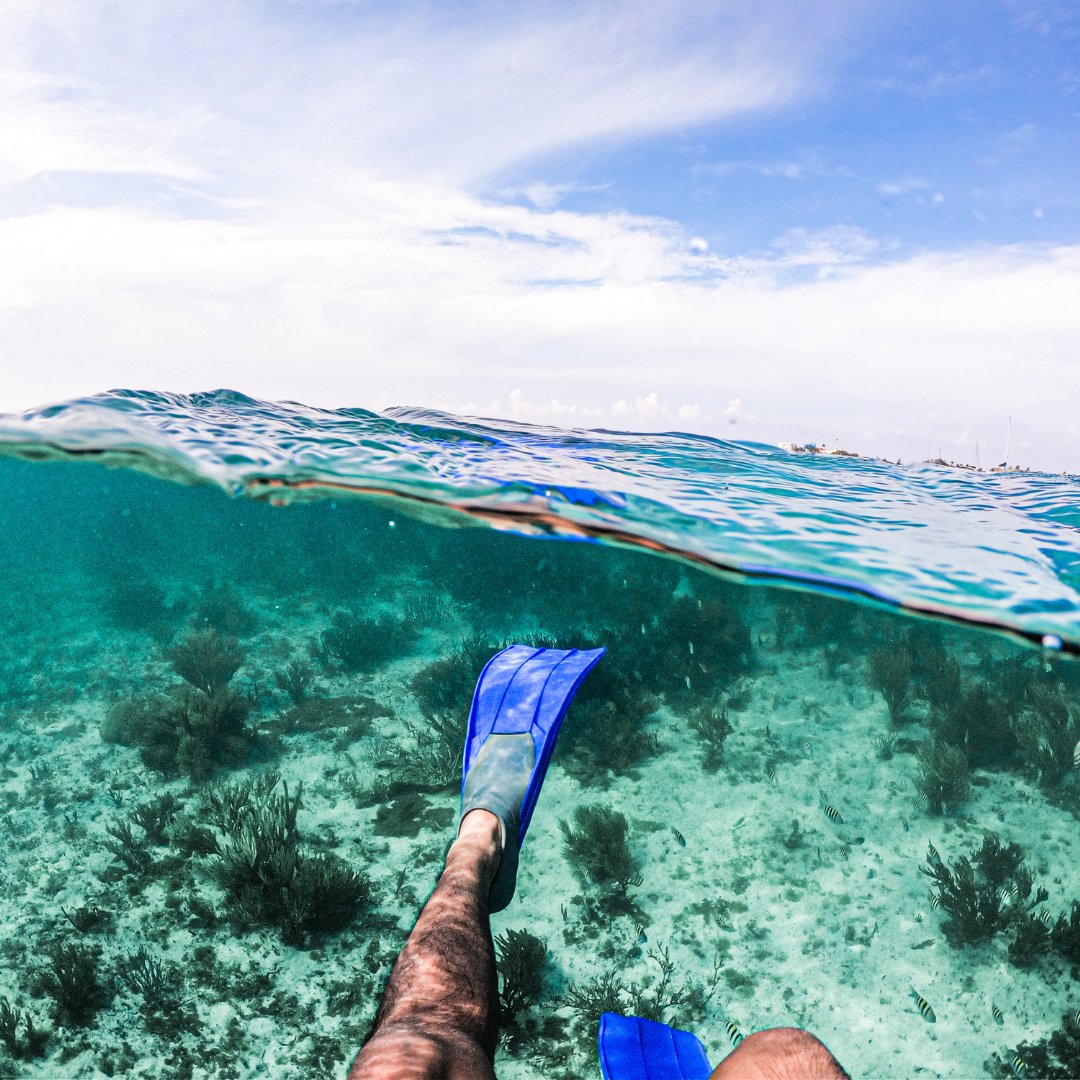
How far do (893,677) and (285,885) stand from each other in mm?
11782

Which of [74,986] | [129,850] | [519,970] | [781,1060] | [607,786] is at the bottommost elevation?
[74,986]

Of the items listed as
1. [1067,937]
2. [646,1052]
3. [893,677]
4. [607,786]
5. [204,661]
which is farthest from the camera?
[204,661]

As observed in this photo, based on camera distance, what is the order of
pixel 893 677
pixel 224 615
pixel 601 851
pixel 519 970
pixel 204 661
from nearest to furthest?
pixel 519 970 < pixel 601 851 < pixel 893 677 < pixel 204 661 < pixel 224 615

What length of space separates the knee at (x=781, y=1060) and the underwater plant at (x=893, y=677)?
37.2ft

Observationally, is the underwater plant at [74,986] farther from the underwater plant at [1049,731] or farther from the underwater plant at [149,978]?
the underwater plant at [1049,731]

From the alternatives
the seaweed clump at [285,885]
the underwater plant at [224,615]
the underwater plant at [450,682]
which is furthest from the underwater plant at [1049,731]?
the underwater plant at [224,615]

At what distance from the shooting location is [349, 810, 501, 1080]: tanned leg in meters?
2.93

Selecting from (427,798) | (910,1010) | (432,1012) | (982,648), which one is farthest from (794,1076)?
(982,648)

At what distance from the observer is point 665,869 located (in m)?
8.98

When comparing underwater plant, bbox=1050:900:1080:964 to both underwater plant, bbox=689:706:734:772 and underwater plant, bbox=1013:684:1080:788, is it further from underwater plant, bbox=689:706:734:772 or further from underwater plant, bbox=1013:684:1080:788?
underwater plant, bbox=689:706:734:772

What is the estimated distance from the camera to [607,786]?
419 inches

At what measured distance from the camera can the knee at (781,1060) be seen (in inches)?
106

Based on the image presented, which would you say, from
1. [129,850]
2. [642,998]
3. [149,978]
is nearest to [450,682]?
[129,850]

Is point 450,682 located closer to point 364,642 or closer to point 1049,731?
point 364,642
